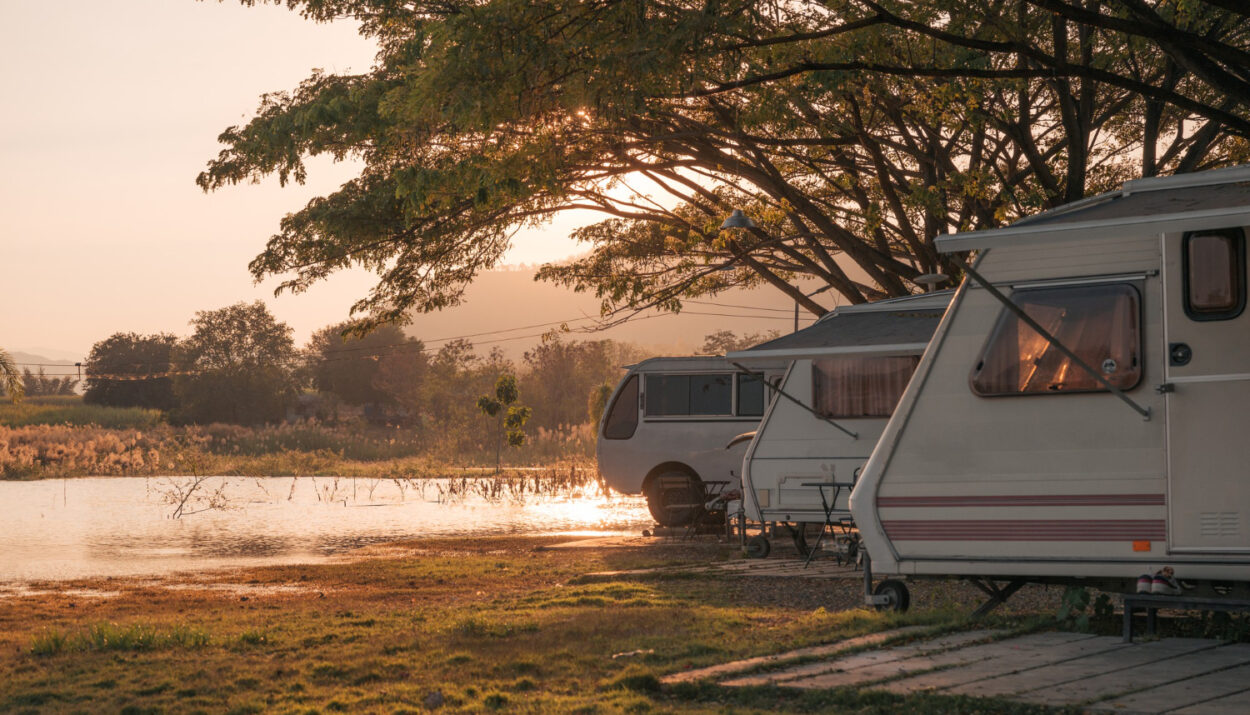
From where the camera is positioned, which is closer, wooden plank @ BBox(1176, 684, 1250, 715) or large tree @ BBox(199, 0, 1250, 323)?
wooden plank @ BBox(1176, 684, 1250, 715)

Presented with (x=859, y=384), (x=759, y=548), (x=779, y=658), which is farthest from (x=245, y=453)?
(x=779, y=658)

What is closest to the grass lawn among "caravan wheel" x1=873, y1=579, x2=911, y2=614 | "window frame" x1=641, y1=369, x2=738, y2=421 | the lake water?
"caravan wheel" x1=873, y1=579, x2=911, y2=614

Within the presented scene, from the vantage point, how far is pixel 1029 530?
7492mm

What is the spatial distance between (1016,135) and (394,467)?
1265 inches

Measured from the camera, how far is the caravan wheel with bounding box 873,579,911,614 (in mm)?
8156

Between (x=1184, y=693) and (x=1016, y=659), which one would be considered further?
(x=1016, y=659)

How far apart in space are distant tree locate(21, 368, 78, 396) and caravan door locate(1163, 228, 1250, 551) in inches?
3578

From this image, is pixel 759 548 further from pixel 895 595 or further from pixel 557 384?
pixel 557 384

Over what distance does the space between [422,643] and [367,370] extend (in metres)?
79.4

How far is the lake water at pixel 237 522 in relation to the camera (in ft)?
54.7

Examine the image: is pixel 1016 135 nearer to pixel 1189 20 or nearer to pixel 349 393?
pixel 1189 20

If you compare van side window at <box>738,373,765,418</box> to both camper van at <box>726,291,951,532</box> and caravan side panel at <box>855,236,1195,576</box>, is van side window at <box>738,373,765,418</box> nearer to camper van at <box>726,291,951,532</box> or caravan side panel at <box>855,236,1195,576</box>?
camper van at <box>726,291,951,532</box>

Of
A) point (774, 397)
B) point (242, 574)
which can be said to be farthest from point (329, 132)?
point (774, 397)

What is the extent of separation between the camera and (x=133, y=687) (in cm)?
679
